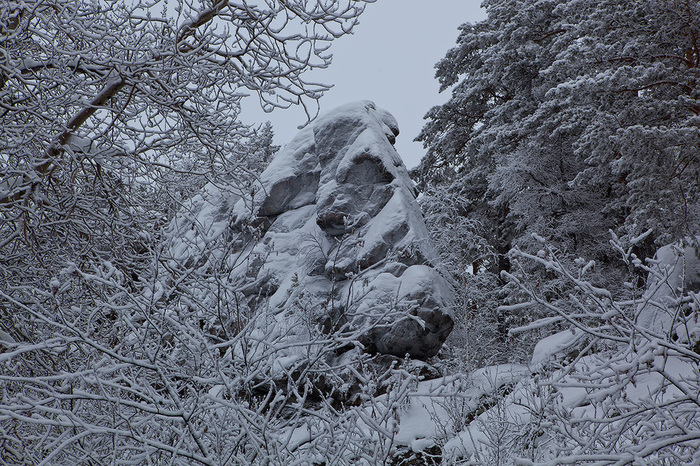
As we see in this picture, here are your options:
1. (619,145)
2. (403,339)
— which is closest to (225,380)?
(619,145)

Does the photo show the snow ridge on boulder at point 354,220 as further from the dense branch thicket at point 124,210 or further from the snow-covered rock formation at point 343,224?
the dense branch thicket at point 124,210

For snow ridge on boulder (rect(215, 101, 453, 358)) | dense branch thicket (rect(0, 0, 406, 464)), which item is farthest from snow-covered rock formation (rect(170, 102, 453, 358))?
dense branch thicket (rect(0, 0, 406, 464))

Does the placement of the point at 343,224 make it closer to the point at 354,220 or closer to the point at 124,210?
the point at 354,220

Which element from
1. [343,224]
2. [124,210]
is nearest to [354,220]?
[343,224]

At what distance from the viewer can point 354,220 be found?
11.5 m

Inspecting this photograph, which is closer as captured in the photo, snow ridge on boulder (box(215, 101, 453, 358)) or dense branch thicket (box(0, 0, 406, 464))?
dense branch thicket (box(0, 0, 406, 464))

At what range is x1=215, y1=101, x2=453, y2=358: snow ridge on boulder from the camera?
41.4 ft

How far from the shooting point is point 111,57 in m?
3.17

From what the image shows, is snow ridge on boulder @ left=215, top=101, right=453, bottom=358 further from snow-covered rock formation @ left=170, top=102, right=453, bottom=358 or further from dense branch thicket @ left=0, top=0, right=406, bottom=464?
dense branch thicket @ left=0, top=0, right=406, bottom=464

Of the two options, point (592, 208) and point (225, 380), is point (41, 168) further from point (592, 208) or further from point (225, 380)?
point (592, 208)

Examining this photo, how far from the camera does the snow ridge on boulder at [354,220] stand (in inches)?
497

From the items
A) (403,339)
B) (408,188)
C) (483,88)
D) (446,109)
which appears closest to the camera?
(403,339)

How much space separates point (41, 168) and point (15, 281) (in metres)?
0.91

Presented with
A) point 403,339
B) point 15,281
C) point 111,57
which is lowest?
point 403,339
